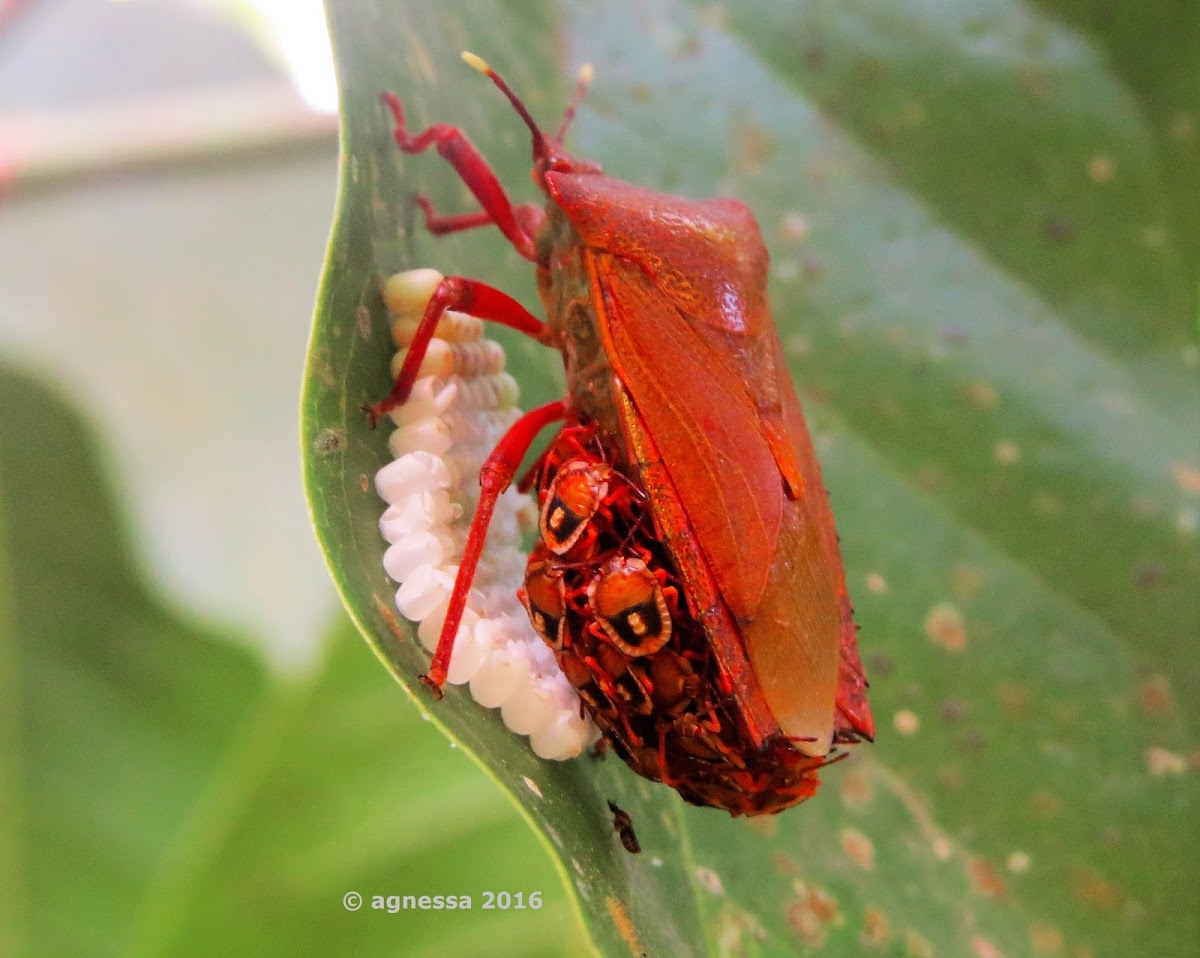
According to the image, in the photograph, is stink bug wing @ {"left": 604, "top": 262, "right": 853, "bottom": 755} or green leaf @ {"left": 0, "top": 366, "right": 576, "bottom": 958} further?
green leaf @ {"left": 0, "top": 366, "right": 576, "bottom": 958}

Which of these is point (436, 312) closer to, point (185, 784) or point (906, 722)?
point (906, 722)

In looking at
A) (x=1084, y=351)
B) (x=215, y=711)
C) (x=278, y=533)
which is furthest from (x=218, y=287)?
(x=1084, y=351)

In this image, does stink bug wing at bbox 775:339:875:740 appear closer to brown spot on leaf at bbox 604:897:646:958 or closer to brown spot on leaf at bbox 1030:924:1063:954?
brown spot on leaf at bbox 604:897:646:958

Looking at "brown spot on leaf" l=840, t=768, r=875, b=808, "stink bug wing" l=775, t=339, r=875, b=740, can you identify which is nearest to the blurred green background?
"brown spot on leaf" l=840, t=768, r=875, b=808

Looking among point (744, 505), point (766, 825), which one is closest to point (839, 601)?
point (744, 505)

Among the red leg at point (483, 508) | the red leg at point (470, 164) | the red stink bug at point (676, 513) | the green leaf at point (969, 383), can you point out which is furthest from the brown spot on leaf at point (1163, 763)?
the red leg at point (470, 164)
